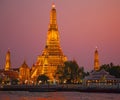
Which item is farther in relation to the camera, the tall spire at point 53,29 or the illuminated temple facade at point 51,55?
the tall spire at point 53,29

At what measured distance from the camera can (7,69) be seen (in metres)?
180

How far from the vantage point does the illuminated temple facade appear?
5600 inches

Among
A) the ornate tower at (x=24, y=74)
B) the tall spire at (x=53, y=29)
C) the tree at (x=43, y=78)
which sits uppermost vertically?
the tall spire at (x=53, y=29)

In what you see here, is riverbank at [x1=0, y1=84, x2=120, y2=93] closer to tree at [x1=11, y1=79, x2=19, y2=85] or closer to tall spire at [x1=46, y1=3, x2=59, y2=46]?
tall spire at [x1=46, y1=3, x2=59, y2=46]

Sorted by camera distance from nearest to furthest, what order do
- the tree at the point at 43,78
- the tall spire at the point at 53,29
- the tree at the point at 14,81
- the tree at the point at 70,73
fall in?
1. the tree at the point at 70,73
2. the tree at the point at 43,78
3. the tall spire at the point at 53,29
4. the tree at the point at 14,81

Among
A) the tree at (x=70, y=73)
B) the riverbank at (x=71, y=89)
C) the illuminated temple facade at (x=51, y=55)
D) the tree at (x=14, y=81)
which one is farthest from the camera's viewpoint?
the tree at (x=14, y=81)

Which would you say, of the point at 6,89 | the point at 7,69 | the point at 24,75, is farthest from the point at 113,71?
the point at 7,69

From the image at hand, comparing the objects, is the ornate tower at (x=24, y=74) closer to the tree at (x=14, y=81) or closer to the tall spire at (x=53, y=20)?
the tree at (x=14, y=81)

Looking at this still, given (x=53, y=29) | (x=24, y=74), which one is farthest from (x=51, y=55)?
(x=24, y=74)

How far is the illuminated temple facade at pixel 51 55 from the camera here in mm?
142250

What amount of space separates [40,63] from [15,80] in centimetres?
2156

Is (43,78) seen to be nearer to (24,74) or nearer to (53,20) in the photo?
(53,20)

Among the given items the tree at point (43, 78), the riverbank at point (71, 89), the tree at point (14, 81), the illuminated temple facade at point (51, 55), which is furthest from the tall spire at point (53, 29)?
the riverbank at point (71, 89)

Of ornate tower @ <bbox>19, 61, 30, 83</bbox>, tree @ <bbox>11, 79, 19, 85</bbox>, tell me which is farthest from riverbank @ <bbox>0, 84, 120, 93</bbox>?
ornate tower @ <bbox>19, 61, 30, 83</bbox>
